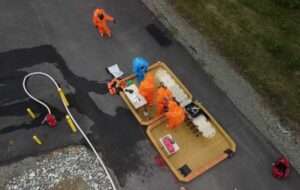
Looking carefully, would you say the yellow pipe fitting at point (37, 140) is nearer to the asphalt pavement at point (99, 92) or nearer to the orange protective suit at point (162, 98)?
the asphalt pavement at point (99, 92)

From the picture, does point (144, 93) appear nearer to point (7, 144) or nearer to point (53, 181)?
point (53, 181)

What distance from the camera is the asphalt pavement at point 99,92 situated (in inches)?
386

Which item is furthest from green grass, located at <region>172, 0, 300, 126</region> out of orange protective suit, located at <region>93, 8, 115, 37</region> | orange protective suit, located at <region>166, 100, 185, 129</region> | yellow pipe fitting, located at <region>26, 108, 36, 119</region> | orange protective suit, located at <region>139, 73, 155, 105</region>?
yellow pipe fitting, located at <region>26, 108, 36, 119</region>

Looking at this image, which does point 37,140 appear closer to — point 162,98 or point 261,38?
point 162,98

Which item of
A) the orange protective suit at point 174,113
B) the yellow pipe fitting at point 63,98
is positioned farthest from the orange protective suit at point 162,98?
the yellow pipe fitting at point 63,98

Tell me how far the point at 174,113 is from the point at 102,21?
4.48 metres

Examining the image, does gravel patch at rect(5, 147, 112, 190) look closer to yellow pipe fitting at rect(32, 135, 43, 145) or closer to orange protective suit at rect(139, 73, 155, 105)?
yellow pipe fitting at rect(32, 135, 43, 145)

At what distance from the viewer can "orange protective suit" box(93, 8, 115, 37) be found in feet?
38.4

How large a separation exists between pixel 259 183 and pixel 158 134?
10.3 feet

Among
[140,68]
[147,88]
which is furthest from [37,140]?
[140,68]

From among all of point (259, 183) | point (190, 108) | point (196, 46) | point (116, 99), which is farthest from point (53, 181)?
point (196, 46)

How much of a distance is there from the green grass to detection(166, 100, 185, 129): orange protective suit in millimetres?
3076

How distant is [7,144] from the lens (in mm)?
10188

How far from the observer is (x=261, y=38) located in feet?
40.5
